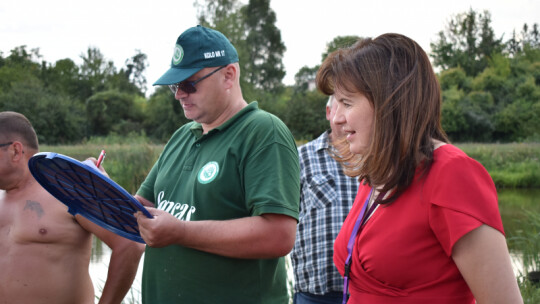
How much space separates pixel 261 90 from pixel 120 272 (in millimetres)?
43639

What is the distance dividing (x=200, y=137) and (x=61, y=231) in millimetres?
863

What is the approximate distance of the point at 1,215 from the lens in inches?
107

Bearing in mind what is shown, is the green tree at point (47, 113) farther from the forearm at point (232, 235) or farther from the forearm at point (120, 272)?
the forearm at point (232, 235)

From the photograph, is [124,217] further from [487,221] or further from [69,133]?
[69,133]

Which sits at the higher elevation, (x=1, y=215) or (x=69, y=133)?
(x=1, y=215)

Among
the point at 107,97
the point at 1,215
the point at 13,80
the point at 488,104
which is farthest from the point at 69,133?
the point at 1,215

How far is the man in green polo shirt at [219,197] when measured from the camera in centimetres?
206

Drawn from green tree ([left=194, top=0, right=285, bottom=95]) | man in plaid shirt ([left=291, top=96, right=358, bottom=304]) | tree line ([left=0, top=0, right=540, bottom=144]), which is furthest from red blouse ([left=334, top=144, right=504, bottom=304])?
green tree ([left=194, top=0, right=285, bottom=95])

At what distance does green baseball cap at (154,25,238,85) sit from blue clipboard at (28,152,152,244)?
518 mm

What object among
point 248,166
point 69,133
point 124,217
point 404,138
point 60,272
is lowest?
point 69,133

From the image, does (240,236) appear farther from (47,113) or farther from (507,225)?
(47,113)

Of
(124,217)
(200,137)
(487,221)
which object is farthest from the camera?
(200,137)

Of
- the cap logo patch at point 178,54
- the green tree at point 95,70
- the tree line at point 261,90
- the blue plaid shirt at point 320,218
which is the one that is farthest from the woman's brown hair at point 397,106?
the green tree at point 95,70

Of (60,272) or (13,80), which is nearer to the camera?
(60,272)
